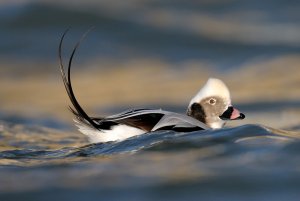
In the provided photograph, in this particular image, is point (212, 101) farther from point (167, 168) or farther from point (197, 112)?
point (167, 168)

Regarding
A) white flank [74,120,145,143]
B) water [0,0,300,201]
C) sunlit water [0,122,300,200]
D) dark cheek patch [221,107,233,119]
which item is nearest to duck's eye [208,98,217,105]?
dark cheek patch [221,107,233,119]

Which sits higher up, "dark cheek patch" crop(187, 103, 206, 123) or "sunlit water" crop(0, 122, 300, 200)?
"dark cheek patch" crop(187, 103, 206, 123)

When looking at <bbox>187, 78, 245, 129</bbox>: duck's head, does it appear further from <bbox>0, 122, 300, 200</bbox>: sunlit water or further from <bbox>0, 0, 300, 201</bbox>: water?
<bbox>0, 122, 300, 200</bbox>: sunlit water

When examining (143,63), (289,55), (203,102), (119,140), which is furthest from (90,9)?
(119,140)

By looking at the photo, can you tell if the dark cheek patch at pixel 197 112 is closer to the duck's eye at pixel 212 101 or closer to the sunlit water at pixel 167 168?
the duck's eye at pixel 212 101

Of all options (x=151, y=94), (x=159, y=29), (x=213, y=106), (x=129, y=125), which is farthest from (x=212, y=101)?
(x=159, y=29)

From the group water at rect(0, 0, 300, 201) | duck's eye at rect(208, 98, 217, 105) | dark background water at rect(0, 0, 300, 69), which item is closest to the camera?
water at rect(0, 0, 300, 201)

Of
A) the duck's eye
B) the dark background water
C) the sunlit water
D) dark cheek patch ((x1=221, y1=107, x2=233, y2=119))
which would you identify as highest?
the dark background water
